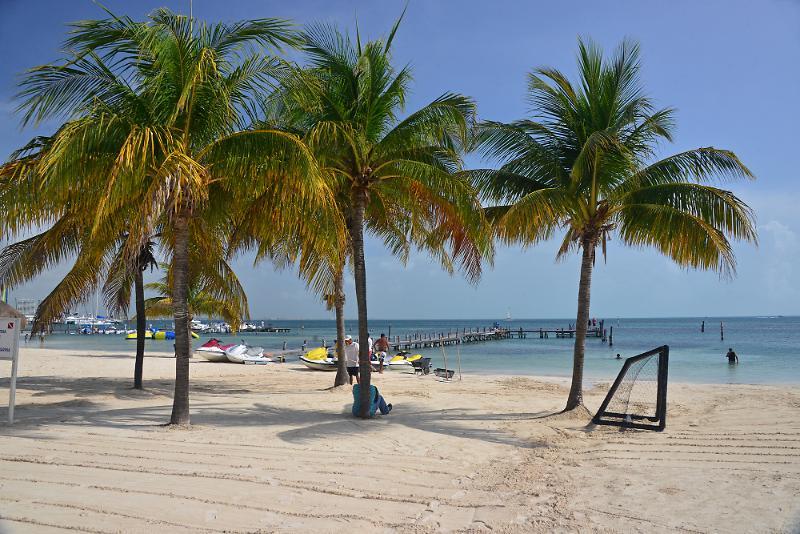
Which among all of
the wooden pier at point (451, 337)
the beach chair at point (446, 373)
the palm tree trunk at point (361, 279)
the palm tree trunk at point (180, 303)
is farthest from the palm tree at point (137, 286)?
the wooden pier at point (451, 337)

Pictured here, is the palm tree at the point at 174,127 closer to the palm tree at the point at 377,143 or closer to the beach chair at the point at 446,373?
the palm tree at the point at 377,143

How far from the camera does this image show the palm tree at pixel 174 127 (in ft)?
26.8

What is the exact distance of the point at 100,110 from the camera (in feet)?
28.2

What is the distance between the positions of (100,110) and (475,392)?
10333mm

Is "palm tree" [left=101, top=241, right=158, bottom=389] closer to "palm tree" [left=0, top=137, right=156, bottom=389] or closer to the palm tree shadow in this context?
"palm tree" [left=0, top=137, right=156, bottom=389]

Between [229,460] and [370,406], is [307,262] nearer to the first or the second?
[370,406]

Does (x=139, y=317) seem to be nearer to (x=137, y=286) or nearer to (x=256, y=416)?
(x=137, y=286)

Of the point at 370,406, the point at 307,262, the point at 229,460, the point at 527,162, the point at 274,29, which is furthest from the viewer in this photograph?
the point at 307,262

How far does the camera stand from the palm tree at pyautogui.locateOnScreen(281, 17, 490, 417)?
1009 centimetres

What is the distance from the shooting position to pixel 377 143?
417 inches

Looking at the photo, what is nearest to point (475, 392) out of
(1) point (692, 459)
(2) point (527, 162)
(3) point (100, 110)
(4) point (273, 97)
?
(2) point (527, 162)

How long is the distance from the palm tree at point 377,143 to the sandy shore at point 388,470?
2335mm

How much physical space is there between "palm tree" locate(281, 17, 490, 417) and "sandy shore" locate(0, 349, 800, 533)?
7.66 ft

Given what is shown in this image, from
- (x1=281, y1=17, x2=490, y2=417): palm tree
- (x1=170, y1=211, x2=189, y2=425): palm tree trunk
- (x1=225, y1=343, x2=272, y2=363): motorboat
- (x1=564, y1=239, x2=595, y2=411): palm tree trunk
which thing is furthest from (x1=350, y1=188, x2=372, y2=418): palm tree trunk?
(x1=225, y1=343, x2=272, y2=363): motorboat
